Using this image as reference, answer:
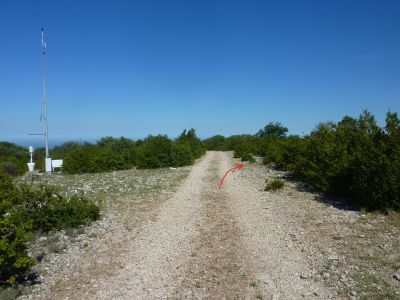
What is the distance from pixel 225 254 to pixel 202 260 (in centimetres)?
58

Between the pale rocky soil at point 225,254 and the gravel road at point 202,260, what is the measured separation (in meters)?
0.02

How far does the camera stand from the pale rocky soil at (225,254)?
5488mm

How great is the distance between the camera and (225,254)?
7.00m

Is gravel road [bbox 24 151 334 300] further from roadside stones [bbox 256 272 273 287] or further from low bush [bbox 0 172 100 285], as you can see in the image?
low bush [bbox 0 172 100 285]

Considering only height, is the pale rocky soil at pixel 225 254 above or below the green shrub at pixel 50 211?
below

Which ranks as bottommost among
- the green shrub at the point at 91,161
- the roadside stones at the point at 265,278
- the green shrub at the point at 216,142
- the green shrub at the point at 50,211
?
the roadside stones at the point at 265,278

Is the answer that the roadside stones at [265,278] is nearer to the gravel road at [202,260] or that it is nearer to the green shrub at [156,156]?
the gravel road at [202,260]

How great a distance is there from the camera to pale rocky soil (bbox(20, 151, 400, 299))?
549cm

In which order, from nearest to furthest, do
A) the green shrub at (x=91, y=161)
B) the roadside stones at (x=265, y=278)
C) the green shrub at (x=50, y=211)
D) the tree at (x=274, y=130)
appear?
the roadside stones at (x=265, y=278) < the green shrub at (x=50, y=211) < the green shrub at (x=91, y=161) < the tree at (x=274, y=130)

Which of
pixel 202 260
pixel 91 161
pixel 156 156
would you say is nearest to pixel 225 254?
pixel 202 260

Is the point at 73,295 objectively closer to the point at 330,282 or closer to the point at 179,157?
the point at 330,282

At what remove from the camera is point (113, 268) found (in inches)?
251

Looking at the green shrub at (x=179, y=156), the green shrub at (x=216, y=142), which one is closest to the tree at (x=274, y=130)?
the green shrub at (x=216, y=142)

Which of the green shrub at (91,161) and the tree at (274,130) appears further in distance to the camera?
the tree at (274,130)
